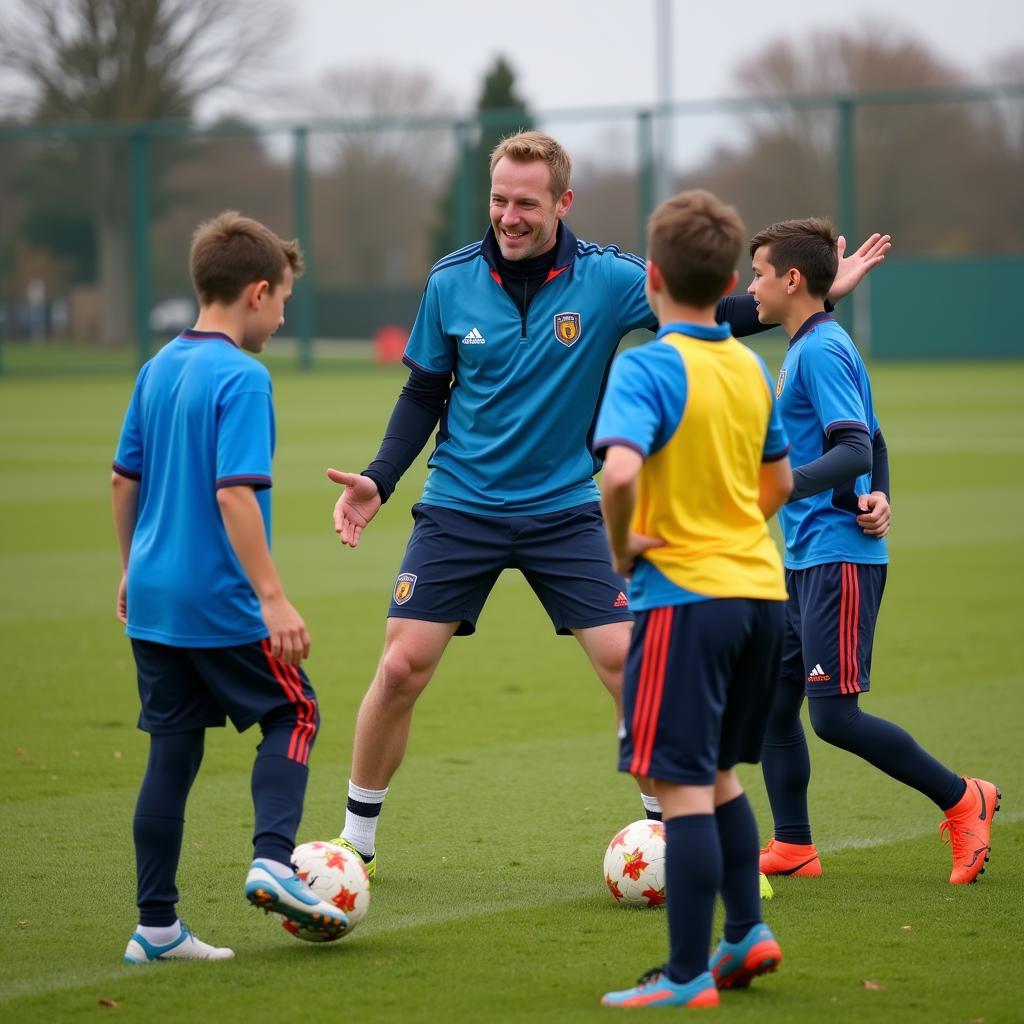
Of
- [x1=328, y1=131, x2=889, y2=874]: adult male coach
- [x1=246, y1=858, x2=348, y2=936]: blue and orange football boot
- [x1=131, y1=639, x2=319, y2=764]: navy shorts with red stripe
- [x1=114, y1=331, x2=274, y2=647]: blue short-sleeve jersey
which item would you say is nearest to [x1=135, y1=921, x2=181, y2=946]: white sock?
[x1=246, y1=858, x2=348, y2=936]: blue and orange football boot

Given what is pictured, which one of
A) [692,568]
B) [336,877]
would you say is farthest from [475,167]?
[692,568]

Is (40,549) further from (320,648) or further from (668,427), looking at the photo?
(668,427)

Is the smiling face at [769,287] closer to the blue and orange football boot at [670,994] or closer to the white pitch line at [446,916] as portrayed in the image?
the white pitch line at [446,916]

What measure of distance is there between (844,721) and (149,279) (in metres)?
28.8

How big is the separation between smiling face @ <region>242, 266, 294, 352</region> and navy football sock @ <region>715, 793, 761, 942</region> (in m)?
1.69

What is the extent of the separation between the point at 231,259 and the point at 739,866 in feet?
6.43

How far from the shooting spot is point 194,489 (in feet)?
13.7

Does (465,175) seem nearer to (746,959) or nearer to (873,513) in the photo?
(873,513)

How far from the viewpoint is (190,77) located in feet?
156

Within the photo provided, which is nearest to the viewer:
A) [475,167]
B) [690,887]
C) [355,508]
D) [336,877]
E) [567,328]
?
[690,887]

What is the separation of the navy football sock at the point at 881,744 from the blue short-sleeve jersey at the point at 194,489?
181cm

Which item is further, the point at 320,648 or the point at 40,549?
the point at 40,549

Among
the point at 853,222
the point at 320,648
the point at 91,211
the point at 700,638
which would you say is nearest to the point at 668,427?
the point at 700,638

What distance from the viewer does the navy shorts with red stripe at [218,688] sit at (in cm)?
423
